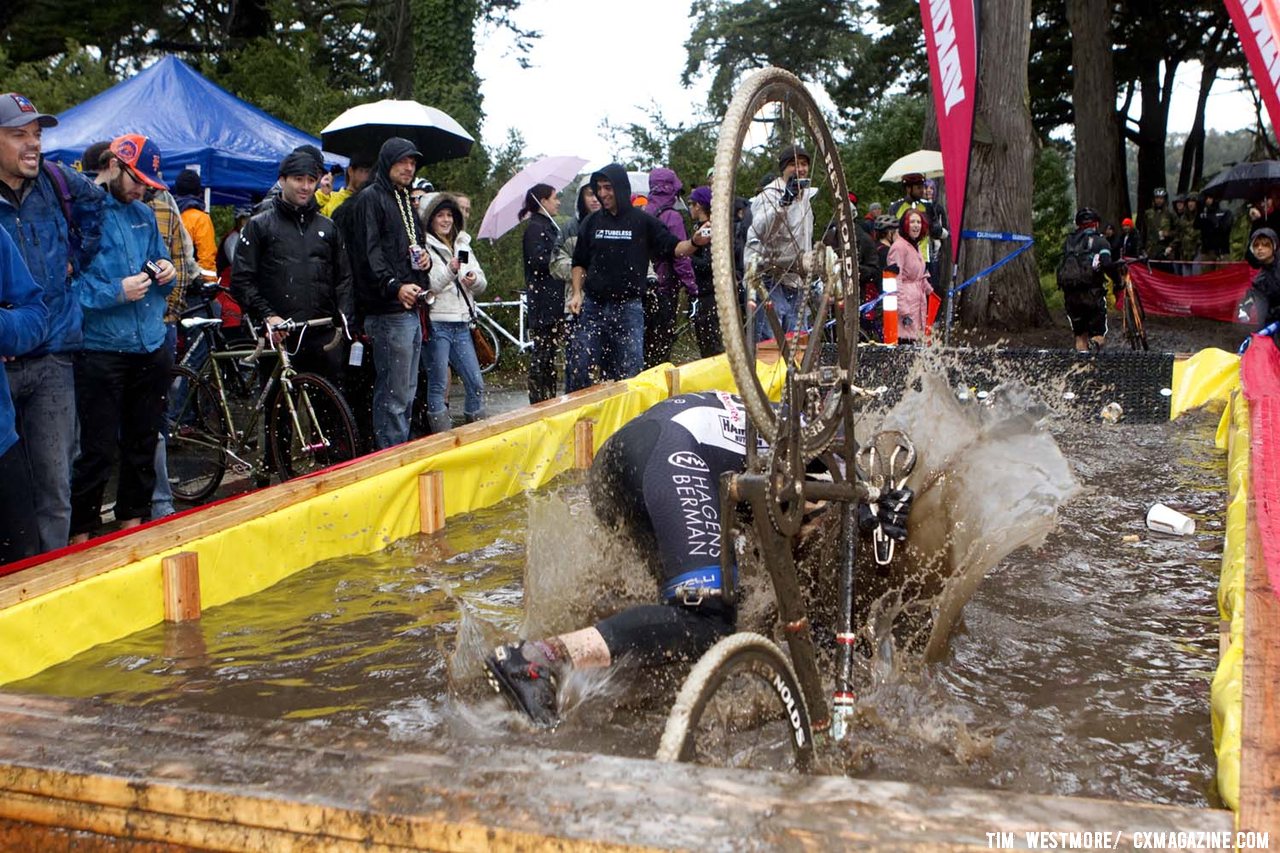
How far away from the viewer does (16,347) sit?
4234 mm

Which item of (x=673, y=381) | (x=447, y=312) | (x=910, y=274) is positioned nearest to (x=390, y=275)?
(x=447, y=312)

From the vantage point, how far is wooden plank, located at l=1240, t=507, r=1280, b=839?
2.14m

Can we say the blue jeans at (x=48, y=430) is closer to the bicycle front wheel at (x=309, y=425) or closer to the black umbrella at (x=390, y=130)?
the bicycle front wheel at (x=309, y=425)

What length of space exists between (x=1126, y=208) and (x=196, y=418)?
22.0m

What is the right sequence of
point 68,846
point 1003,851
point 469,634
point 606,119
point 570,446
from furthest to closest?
point 606,119, point 570,446, point 469,634, point 68,846, point 1003,851

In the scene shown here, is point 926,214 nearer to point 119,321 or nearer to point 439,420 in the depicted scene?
point 439,420

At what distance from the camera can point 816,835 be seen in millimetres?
1878

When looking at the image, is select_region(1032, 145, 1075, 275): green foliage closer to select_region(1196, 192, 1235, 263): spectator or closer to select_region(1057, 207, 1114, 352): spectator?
select_region(1196, 192, 1235, 263): spectator

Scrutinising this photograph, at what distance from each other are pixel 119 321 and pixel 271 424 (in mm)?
1732

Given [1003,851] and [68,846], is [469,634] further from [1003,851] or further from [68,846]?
[1003,851]

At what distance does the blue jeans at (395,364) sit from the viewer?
7.40m

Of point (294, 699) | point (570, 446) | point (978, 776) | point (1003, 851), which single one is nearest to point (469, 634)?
point (294, 699)

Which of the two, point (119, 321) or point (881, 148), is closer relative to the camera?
point (119, 321)

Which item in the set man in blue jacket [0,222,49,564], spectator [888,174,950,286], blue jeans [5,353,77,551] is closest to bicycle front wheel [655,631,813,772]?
man in blue jacket [0,222,49,564]
